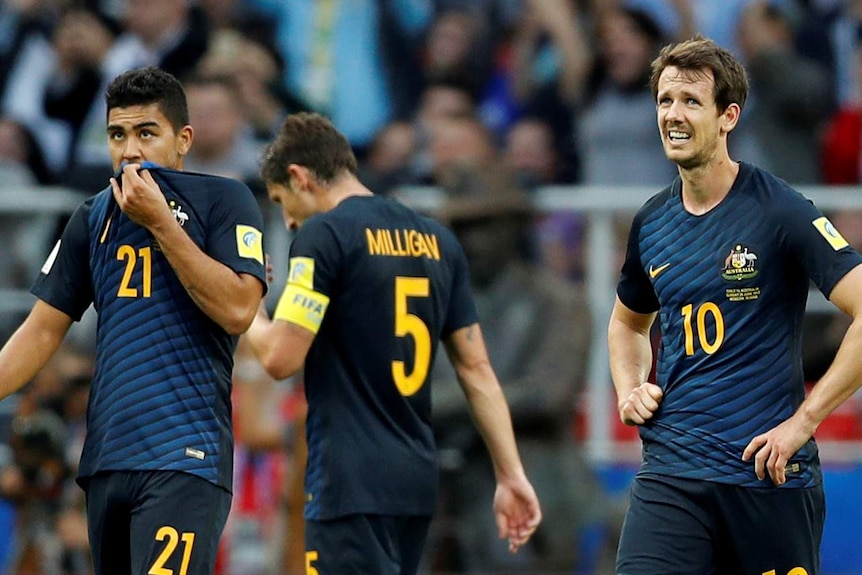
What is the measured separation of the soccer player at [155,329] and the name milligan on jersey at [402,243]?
37.9 inches

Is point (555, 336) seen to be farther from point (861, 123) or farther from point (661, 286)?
point (661, 286)

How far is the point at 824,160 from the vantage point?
1179 cm

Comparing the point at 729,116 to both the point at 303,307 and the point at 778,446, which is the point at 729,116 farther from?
the point at 303,307

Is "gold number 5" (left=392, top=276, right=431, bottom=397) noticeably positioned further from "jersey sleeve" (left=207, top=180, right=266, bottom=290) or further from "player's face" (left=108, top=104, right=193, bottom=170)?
"player's face" (left=108, top=104, right=193, bottom=170)

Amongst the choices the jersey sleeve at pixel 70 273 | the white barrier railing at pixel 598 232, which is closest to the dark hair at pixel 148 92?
the jersey sleeve at pixel 70 273

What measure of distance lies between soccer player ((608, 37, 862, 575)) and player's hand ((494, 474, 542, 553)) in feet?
3.78

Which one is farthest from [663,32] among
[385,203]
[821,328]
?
[385,203]

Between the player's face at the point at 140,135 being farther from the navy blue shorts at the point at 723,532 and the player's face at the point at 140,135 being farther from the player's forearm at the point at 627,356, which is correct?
the navy blue shorts at the point at 723,532

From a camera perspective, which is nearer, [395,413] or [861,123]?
[395,413]

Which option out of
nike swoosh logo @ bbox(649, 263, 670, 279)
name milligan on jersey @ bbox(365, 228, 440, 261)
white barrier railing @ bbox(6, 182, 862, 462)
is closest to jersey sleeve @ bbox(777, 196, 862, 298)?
nike swoosh logo @ bbox(649, 263, 670, 279)

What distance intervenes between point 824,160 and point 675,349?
19.5 feet

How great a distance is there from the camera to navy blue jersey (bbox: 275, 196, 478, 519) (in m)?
6.98

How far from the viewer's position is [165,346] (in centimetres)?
606

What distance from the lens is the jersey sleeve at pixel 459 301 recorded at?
737 cm
